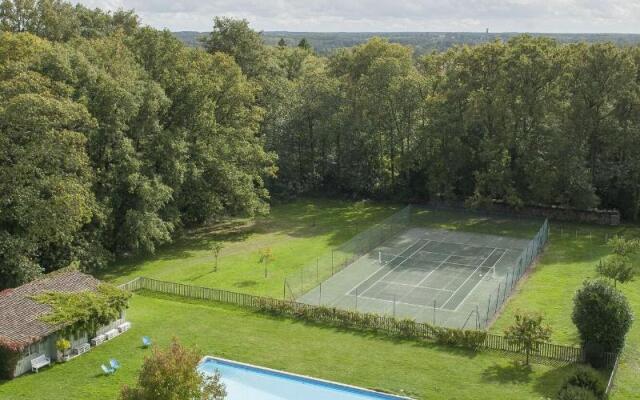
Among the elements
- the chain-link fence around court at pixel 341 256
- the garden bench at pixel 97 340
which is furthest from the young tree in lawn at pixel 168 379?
the chain-link fence around court at pixel 341 256

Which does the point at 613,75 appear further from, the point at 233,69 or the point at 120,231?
the point at 120,231

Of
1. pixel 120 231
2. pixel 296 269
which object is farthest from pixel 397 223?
pixel 120 231

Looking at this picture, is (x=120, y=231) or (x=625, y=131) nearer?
(x=120, y=231)

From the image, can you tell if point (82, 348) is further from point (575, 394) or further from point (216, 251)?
point (575, 394)

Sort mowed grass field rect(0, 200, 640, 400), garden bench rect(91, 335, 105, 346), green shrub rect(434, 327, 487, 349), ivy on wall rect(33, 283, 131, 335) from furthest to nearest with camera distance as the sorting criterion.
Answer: garden bench rect(91, 335, 105, 346), green shrub rect(434, 327, 487, 349), ivy on wall rect(33, 283, 131, 335), mowed grass field rect(0, 200, 640, 400)

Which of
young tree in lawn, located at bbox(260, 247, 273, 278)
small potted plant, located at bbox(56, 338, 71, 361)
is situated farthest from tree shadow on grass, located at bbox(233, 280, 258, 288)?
small potted plant, located at bbox(56, 338, 71, 361)

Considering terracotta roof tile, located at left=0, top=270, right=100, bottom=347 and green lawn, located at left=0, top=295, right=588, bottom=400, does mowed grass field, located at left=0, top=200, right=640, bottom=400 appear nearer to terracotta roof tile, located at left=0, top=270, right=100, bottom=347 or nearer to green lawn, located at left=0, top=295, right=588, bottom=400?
green lawn, located at left=0, top=295, right=588, bottom=400
